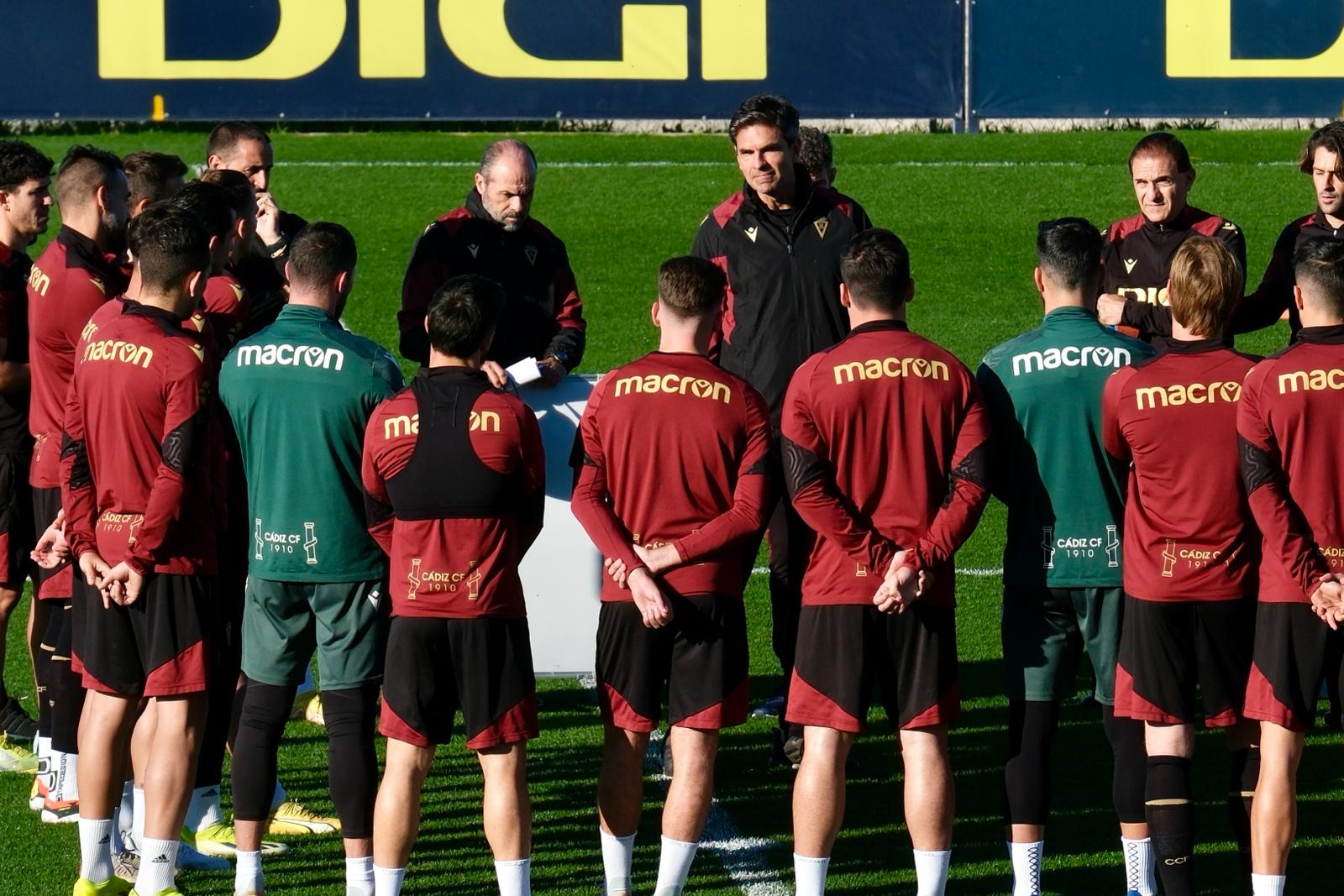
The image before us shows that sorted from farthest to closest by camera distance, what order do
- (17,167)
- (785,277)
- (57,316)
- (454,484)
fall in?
1. (17,167)
2. (785,277)
3. (57,316)
4. (454,484)

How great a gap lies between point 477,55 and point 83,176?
39.7ft

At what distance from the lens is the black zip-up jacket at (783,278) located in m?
6.49

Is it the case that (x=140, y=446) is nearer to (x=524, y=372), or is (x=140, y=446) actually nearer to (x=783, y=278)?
(x=524, y=372)

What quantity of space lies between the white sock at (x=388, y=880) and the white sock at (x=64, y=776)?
1.63 m

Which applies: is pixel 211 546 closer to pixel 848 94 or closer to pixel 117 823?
pixel 117 823

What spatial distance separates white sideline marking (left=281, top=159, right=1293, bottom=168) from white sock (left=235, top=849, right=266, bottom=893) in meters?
13.2

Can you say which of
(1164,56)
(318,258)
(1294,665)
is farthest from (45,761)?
(1164,56)

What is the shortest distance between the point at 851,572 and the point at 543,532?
220cm

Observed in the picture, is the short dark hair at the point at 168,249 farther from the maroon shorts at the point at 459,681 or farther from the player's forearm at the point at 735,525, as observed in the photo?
the player's forearm at the point at 735,525

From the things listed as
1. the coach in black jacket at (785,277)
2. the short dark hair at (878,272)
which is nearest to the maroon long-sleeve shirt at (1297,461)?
the short dark hair at (878,272)

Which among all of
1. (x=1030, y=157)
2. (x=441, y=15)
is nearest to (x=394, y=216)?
(x=441, y=15)

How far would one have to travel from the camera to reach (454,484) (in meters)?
4.95

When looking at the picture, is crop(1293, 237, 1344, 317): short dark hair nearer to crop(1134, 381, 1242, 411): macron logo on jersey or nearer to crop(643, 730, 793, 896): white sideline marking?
crop(1134, 381, 1242, 411): macron logo on jersey

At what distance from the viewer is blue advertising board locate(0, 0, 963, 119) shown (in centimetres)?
1766
